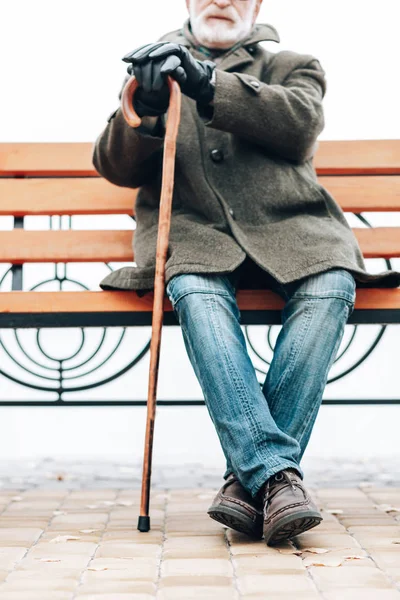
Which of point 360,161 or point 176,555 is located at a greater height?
point 360,161

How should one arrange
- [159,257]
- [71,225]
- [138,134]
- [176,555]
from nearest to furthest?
[176,555] < [159,257] < [138,134] < [71,225]

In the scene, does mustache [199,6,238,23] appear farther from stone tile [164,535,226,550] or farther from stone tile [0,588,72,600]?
stone tile [0,588,72,600]

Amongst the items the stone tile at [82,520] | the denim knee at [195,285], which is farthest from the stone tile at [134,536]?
the denim knee at [195,285]

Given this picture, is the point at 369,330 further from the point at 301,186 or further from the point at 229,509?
the point at 229,509

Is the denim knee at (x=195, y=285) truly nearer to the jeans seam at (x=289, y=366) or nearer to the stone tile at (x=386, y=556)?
the jeans seam at (x=289, y=366)

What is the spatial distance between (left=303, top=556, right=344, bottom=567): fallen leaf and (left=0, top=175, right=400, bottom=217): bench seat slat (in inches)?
66.7

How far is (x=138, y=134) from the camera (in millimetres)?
2859

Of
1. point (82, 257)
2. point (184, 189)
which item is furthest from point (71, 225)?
point (184, 189)

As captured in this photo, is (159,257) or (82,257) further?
(82,257)

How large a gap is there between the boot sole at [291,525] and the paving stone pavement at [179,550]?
0.11 ft

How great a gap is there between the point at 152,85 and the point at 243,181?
0.52 meters

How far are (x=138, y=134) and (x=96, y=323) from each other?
0.62 meters

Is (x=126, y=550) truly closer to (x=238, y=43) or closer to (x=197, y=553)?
(x=197, y=553)

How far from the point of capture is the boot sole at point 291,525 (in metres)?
2.21
